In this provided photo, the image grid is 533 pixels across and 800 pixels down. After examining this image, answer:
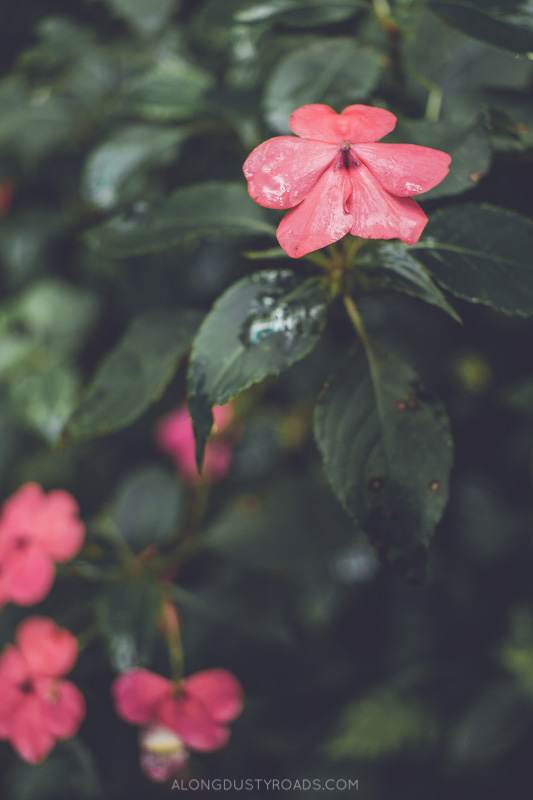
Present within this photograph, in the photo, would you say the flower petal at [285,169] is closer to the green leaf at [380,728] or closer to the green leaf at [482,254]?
the green leaf at [482,254]

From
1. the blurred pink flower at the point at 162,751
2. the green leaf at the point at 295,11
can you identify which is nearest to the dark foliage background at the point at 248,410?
the green leaf at the point at 295,11

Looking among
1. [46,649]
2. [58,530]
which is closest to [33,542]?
[58,530]

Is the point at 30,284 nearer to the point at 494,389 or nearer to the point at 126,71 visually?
the point at 126,71

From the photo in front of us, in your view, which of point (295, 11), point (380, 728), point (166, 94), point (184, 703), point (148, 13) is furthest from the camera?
point (380, 728)

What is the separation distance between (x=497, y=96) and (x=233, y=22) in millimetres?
336

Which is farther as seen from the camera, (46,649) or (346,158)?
(46,649)

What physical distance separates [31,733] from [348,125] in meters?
0.76

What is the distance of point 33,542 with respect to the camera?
2.56 feet

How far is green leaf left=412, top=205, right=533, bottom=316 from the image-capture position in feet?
1.50

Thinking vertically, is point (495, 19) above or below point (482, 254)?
above

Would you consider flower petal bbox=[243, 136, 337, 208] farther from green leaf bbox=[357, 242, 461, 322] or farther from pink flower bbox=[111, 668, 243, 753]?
pink flower bbox=[111, 668, 243, 753]

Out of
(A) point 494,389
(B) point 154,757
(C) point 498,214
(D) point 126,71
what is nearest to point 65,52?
(D) point 126,71

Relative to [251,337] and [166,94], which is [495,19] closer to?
[251,337]

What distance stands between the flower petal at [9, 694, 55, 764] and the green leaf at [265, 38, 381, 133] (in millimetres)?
773
